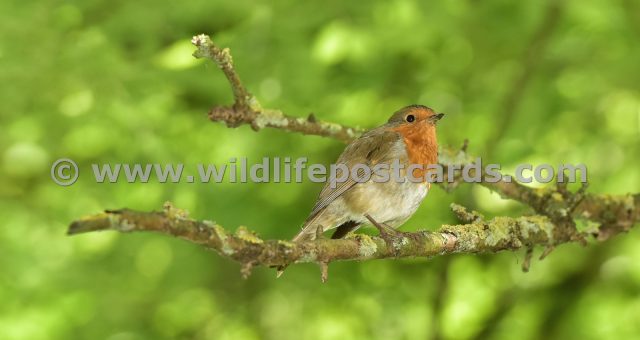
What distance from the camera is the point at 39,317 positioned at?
6.33 meters

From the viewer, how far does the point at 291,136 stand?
6.49m

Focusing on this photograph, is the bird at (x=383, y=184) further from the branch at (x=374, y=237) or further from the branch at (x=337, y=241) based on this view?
the branch at (x=337, y=241)

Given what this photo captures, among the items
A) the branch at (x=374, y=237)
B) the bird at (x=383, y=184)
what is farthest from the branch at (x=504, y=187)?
the bird at (x=383, y=184)

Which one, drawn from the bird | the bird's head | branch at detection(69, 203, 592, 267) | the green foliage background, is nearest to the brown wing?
the bird

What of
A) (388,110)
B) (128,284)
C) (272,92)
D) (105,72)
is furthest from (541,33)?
(128,284)

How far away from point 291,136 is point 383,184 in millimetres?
1857

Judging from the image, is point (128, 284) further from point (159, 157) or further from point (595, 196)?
point (595, 196)

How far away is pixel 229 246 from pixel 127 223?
0.42 meters

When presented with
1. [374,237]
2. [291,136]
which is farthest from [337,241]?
[291,136]

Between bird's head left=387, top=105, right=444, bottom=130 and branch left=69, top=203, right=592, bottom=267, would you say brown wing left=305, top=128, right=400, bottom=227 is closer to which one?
bird's head left=387, top=105, right=444, bottom=130

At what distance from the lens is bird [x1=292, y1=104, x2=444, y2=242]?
473 cm

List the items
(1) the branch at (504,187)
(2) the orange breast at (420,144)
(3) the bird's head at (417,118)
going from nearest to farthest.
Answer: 1. (1) the branch at (504,187)
2. (2) the orange breast at (420,144)
3. (3) the bird's head at (417,118)

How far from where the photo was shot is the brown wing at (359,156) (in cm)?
493

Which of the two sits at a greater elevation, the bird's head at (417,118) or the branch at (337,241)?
the bird's head at (417,118)
